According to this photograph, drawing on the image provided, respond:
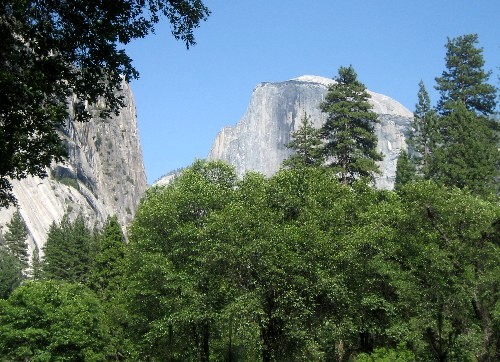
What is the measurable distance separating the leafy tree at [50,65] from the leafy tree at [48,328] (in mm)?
28274

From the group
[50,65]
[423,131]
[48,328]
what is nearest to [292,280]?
[50,65]

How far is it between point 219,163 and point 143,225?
18.7ft

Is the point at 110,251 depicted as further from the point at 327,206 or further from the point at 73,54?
the point at 73,54

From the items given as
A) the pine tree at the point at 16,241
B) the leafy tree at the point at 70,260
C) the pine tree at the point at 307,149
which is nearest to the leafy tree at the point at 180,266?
the pine tree at the point at 307,149

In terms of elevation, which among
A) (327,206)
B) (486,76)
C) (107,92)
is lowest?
(107,92)

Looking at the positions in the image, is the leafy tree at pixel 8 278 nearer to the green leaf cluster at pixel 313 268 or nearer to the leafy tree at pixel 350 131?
the green leaf cluster at pixel 313 268

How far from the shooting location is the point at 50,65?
10.7m

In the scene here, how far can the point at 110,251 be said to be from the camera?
50.1m

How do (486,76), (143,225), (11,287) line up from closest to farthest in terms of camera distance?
(143,225), (486,76), (11,287)

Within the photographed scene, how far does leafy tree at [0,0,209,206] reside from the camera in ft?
32.8

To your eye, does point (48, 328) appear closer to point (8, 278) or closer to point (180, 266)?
point (180, 266)

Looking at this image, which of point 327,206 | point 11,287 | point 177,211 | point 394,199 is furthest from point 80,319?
point 11,287

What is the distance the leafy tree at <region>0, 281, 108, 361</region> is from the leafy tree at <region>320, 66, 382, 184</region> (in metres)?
21.3

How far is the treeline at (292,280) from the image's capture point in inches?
901
